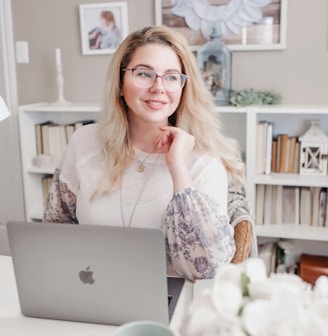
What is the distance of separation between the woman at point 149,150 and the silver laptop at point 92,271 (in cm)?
44

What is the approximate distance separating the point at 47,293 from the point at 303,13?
7.02 ft

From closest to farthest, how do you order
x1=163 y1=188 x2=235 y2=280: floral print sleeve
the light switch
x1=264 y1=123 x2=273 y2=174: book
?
x1=163 y1=188 x2=235 y2=280: floral print sleeve → x1=264 y1=123 x2=273 y2=174: book → the light switch

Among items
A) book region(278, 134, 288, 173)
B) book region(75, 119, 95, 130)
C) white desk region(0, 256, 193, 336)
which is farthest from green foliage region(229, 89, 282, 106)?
white desk region(0, 256, 193, 336)

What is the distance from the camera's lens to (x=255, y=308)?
565mm

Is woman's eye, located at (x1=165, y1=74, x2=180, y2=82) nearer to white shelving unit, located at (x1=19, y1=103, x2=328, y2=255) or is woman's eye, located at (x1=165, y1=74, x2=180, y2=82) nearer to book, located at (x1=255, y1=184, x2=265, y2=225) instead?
white shelving unit, located at (x1=19, y1=103, x2=328, y2=255)

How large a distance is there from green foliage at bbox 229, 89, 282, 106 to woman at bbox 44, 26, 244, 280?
2.82 ft

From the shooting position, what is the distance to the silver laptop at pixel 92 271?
2.92 feet

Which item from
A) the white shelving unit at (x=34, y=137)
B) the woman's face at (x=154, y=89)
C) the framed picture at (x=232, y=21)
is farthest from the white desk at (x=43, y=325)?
the framed picture at (x=232, y=21)

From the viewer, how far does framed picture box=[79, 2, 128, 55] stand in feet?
9.07

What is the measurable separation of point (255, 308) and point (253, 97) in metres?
2.08

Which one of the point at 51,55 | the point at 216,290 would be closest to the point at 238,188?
the point at 216,290

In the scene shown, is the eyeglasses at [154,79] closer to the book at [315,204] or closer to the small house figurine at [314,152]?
the small house figurine at [314,152]

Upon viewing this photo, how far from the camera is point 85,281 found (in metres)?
0.93

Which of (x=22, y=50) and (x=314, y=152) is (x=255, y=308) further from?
(x=22, y=50)
